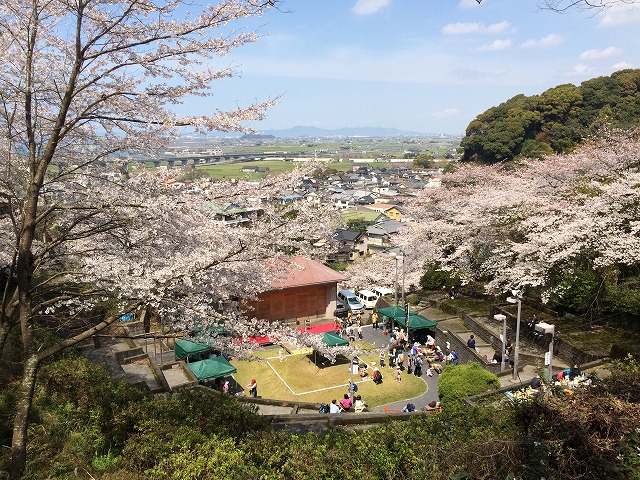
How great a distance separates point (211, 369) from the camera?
1430 centimetres

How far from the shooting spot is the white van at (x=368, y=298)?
91.8 feet

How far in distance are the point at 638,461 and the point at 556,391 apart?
1105 millimetres

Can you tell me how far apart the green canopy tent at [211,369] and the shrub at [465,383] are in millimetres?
7190

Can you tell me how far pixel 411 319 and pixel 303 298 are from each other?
684cm

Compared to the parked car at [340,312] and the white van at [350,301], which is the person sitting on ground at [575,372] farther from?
the white van at [350,301]

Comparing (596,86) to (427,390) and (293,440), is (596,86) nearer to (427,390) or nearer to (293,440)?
(427,390)

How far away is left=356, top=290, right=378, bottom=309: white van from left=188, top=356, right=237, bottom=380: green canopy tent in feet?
47.4

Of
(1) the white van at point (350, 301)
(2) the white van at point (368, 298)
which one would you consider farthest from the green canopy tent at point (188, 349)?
(2) the white van at point (368, 298)

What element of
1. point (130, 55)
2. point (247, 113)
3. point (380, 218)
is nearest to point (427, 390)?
point (247, 113)

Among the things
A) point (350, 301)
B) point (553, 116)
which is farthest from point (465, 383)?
point (553, 116)

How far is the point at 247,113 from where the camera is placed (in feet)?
21.8

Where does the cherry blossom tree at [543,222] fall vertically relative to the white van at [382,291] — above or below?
above

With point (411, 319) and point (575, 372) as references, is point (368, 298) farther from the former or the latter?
point (575, 372)

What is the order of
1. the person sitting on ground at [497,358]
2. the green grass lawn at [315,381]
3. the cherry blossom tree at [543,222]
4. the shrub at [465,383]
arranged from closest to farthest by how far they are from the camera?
the shrub at [465,383], the green grass lawn at [315,381], the person sitting on ground at [497,358], the cherry blossom tree at [543,222]
